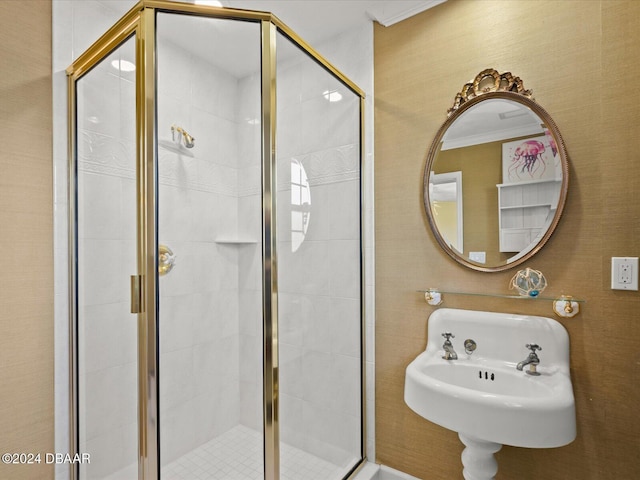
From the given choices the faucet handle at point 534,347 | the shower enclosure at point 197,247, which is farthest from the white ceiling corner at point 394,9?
the faucet handle at point 534,347

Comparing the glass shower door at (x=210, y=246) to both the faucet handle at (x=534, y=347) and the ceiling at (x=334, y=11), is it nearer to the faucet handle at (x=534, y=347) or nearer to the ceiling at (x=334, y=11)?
the ceiling at (x=334, y=11)

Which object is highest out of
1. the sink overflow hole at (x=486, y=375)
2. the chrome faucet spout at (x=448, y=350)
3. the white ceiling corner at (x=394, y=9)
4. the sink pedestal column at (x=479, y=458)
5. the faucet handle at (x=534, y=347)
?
the white ceiling corner at (x=394, y=9)

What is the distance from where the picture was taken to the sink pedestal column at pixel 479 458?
133 cm

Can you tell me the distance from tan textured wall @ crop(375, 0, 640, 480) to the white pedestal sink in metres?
0.08

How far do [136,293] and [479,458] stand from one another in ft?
4.44

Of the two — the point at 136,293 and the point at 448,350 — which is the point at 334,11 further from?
the point at 448,350

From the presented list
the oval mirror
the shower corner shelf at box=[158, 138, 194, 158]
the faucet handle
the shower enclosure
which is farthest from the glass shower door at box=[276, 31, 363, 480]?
the faucet handle

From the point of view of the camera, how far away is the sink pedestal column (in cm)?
133

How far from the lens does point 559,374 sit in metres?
1.34

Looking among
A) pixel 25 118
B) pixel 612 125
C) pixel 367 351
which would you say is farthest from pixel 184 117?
pixel 612 125

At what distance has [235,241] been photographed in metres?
1.27

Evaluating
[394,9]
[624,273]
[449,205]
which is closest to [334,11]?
[394,9]

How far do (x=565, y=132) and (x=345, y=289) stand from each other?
43.0 inches

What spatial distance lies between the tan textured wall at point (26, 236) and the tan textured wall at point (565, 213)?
1.44 m
